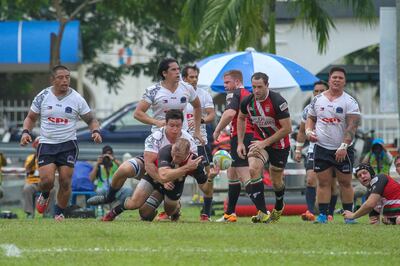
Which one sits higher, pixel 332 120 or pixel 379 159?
pixel 332 120

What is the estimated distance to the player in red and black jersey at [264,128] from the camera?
54.9 feet

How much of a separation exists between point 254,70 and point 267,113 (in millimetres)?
7585

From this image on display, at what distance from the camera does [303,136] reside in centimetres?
1919

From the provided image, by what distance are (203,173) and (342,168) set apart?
2.19 meters

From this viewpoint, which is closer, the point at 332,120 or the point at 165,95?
the point at 165,95

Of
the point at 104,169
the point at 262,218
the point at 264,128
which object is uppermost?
the point at 264,128

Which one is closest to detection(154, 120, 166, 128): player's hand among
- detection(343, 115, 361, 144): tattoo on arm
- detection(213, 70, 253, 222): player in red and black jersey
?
detection(213, 70, 253, 222): player in red and black jersey

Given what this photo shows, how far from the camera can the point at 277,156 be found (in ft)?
56.3

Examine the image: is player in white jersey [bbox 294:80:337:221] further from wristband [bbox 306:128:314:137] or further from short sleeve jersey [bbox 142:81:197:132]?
short sleeve jersey [bbox 142:81:197:132]

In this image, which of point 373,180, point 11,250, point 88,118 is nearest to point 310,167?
point 373,180

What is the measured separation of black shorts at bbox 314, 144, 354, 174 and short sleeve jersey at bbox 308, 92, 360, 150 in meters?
0.08

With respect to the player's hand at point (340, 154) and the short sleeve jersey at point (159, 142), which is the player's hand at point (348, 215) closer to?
the player's hand at point (340, 154)

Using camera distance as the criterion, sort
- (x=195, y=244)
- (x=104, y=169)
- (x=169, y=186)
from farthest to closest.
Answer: (x=104, y=169), (x=169, y=186), (x=195, y=244)

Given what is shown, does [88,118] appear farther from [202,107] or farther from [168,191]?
[168,191]
